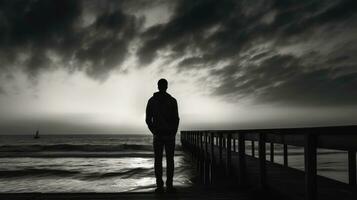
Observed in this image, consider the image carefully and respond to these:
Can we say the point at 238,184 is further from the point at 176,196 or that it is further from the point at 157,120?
the point at 157,120

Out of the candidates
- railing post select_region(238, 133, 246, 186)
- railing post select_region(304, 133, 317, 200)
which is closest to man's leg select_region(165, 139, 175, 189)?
railing post select_region(238, 133, 246, 186)

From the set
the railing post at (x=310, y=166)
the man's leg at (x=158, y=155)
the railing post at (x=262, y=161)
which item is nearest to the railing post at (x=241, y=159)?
the railing post at (x=262, y=161)

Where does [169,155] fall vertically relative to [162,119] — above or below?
below

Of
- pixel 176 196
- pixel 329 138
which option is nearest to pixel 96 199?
pixel 176 196

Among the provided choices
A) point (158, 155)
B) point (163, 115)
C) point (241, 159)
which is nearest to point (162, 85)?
point (163, 115)

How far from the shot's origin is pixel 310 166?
330 cm

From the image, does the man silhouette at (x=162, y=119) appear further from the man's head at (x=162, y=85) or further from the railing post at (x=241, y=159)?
the railing post at (x=241, y=159)

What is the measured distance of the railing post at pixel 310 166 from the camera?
3.23 m

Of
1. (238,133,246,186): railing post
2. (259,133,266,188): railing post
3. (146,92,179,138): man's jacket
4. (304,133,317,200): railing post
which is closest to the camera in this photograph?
(304,133,317,200): railing post

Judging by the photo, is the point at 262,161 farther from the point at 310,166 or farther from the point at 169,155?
the point at 169,155

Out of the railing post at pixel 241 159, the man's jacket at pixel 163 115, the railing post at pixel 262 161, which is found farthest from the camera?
the railing post at pixel 241 159

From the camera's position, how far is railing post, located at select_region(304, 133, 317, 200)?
127 inches

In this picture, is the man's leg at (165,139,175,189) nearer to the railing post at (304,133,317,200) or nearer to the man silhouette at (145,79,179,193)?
the man silhouette at (145,79,179,193)

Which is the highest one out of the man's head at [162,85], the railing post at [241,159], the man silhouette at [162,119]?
the man's head at [162,85]
